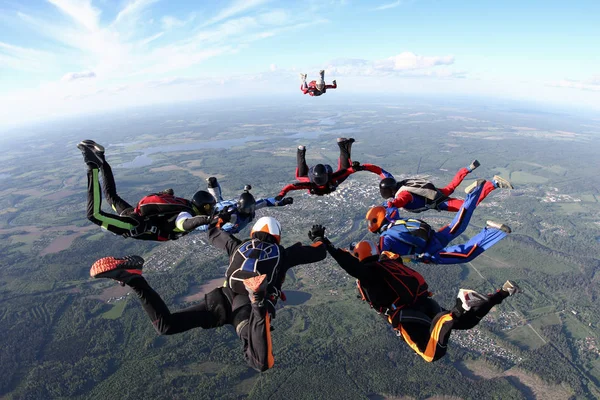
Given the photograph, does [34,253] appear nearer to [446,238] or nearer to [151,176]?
[151,176]

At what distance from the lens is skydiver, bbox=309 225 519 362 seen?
592 cm

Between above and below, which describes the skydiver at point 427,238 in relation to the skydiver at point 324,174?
below

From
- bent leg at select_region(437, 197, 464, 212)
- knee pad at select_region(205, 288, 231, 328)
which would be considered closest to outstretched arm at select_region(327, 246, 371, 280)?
knee pad at select_region(205, 288, 231, 328)

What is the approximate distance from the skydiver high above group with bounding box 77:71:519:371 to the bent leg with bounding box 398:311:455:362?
19 millimetres

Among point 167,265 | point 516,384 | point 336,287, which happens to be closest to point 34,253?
point 167,265

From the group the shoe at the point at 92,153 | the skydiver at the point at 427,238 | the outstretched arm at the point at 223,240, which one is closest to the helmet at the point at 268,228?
the outstretched arm at the point at 223,240

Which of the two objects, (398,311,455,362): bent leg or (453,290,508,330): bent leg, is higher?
(453,290,508,330): bent leg

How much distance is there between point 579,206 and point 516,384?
96.8m

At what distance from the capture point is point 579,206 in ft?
376

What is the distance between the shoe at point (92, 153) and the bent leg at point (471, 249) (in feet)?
29.7

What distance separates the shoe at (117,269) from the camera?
5.30 metres

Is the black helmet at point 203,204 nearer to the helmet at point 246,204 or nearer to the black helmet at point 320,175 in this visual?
the helmet at point 246,204

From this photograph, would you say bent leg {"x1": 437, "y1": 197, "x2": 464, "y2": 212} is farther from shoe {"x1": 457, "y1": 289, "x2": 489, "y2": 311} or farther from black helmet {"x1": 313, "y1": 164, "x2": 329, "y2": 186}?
shoe {"x1": 457, "y1": 289, "x2": 489, "y2": 311}

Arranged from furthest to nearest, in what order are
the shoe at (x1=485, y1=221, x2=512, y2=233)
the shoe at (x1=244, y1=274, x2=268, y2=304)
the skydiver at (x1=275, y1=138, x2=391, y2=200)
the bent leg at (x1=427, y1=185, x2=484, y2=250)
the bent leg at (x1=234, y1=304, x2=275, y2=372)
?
1. the skydiver at (x1=275, y1=138, x2=391, y2=200)
2. the bent leg at (x1=427, y1=185, x2=484, y2=250)
3. the shoe at (x1=485, y1=221, x2=512, y2=233)
4. the bent leg at (x1=234, y1=304, x2=275, y2=372)
5. the shoe at (x1=244, y1=274, x2=268, y2=304)
